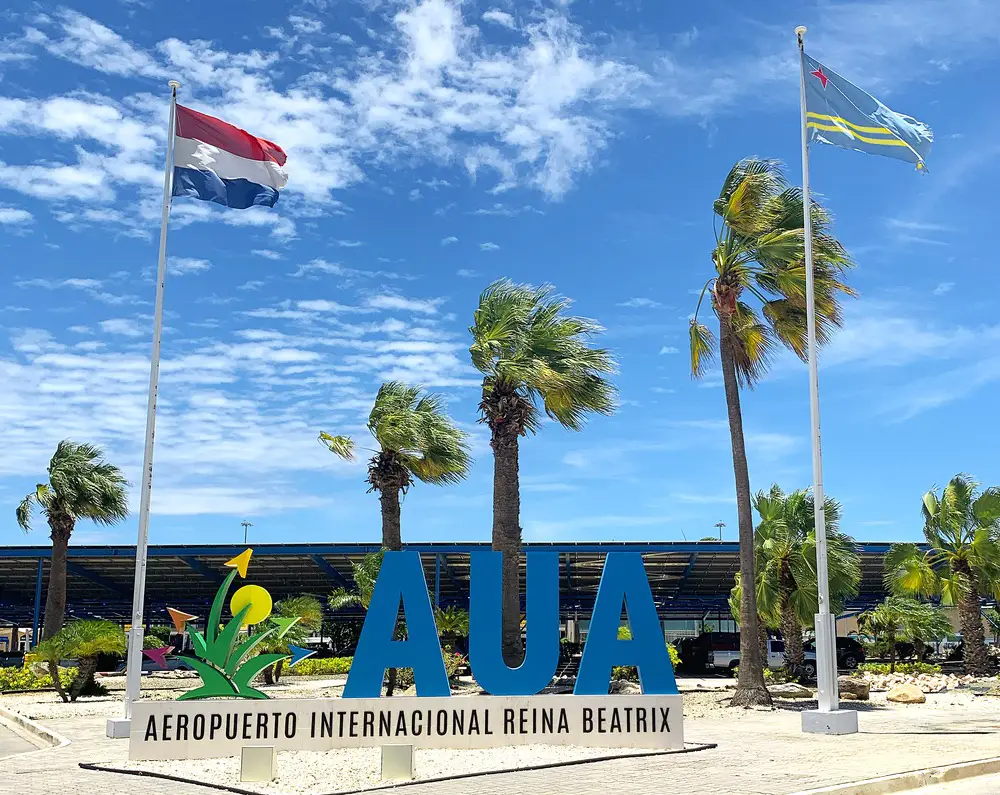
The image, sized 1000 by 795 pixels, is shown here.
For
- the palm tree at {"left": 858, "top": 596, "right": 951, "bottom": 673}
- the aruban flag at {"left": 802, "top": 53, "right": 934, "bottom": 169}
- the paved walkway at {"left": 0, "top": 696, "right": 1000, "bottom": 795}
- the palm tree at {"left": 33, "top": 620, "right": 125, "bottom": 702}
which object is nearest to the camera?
the paved walkway at {"left": 0, "top": 696, "right": 1000, "bottom": 795}

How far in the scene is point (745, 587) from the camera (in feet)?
74.1

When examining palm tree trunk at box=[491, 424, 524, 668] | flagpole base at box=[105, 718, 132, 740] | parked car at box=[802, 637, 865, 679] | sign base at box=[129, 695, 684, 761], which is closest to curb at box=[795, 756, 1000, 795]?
sign base at box=[129, 695, 684, 761]

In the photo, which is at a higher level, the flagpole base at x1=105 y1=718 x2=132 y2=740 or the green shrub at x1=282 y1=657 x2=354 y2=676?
the flagpole base at x1=105 y1=718 x2=132 y2=740

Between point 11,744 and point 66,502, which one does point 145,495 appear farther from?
point 66,502

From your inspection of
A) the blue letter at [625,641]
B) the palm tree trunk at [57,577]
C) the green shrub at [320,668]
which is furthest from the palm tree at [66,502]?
the blue letter at [625,641]

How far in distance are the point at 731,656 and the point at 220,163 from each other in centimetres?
2828

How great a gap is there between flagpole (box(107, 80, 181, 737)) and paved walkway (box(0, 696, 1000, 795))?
2.72ft

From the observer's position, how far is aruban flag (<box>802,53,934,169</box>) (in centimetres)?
1811

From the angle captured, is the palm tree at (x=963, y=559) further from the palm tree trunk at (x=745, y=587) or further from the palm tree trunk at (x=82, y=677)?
the palm tree trunk at (x=82, y=677)

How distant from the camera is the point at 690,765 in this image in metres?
12.6

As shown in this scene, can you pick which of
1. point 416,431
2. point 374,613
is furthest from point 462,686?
point 374,613

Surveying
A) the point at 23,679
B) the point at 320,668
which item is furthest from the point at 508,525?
the point at 23,679

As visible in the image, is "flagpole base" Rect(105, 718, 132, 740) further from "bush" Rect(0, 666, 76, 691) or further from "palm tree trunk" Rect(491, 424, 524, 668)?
"bush" Rect(0, 666, 76, 691)

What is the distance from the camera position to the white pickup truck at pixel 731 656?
122ft
